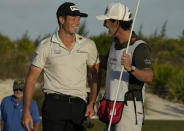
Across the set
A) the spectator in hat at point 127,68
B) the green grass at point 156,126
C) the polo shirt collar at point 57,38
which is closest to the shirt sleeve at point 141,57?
the spectator in hat at point 127,68

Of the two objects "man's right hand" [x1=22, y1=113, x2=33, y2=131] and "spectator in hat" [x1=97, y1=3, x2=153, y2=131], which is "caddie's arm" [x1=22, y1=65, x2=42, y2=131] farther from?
"spectator in hat" [x1=97, y1=3, x2=153, y2=131]

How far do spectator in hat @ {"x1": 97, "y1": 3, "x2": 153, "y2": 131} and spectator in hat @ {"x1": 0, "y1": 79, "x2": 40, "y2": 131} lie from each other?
2.20 meters

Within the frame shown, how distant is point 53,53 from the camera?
6.08 m

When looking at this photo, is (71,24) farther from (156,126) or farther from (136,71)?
(156,126)

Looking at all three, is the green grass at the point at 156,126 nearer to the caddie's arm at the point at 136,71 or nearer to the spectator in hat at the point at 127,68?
the spectator in hat at the point at 127,68

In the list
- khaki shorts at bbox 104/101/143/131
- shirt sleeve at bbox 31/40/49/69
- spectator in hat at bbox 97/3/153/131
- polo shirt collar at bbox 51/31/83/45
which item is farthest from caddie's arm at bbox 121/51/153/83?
shirt sleeve at bbox 31/40/49/69

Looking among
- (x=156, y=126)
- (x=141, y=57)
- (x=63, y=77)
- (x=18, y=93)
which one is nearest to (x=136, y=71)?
(x=141, y=57)

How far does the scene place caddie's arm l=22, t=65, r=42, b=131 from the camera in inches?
232

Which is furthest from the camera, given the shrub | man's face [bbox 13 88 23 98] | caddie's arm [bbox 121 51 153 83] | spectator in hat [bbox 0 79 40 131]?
the shrub

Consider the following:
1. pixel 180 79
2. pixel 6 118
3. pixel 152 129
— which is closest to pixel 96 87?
pixel 6 118

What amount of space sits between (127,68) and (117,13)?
0.71m

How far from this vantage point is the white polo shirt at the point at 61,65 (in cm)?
605

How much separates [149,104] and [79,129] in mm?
17577

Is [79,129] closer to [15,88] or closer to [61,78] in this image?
[61,78]
